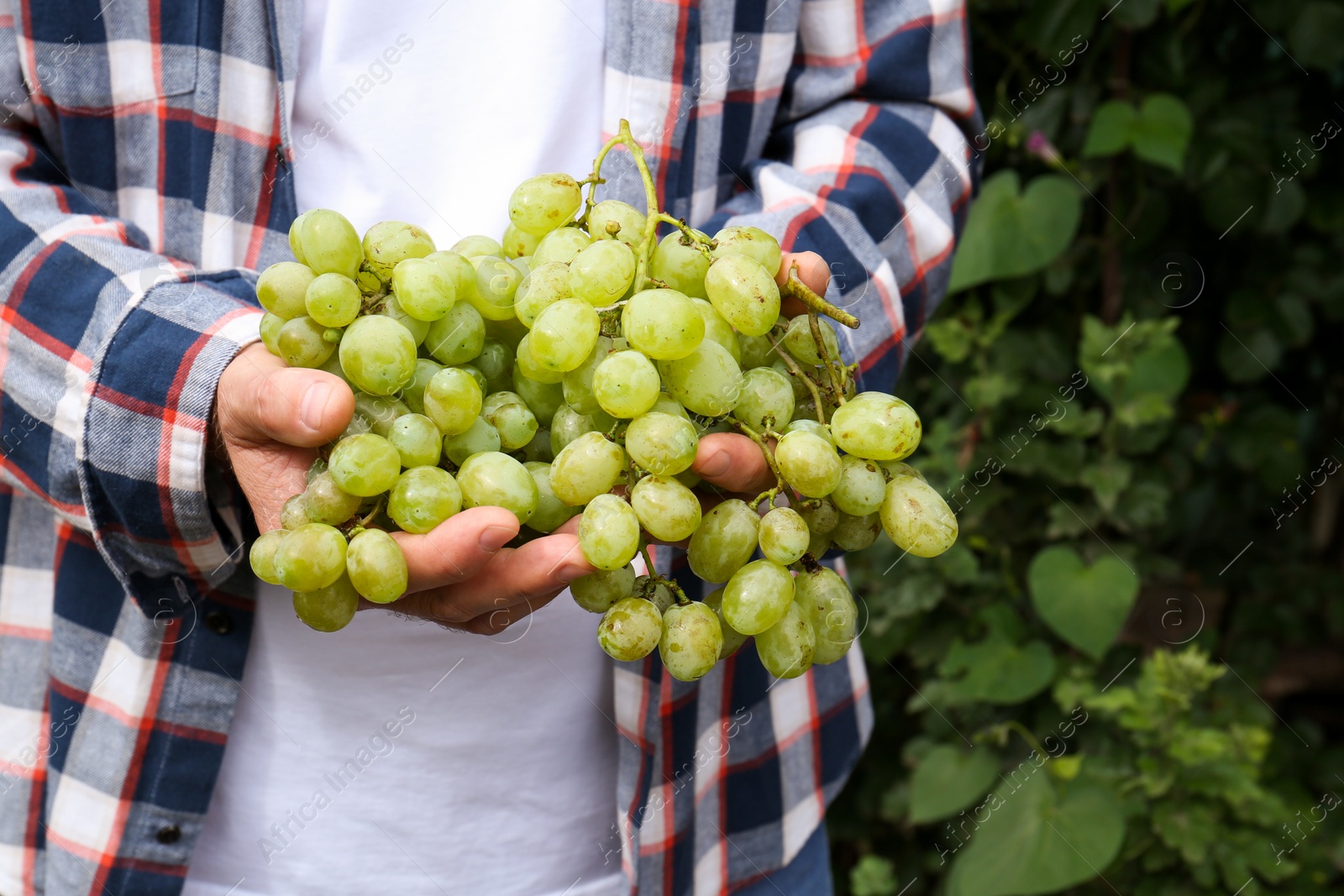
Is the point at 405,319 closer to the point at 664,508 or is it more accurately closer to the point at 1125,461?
the point at 664,508

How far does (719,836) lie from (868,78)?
72 centimetres

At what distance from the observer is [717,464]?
0.57m

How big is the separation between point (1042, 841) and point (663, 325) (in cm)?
115

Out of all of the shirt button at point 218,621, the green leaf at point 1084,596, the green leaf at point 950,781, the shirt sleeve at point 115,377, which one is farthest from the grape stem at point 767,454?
the green leaf at point 950,781

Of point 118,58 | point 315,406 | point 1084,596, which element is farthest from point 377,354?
point 1084,596

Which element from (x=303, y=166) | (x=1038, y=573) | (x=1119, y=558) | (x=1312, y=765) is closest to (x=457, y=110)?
(x=303, y=166)

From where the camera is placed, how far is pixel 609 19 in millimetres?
843

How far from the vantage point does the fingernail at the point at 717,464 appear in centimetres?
57

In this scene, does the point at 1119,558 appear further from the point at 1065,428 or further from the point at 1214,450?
the point at 1214,450

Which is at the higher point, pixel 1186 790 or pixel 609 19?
pixel 609 19

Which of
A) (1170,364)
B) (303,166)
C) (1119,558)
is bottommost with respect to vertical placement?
(1119,558)

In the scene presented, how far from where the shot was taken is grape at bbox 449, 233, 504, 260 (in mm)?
660

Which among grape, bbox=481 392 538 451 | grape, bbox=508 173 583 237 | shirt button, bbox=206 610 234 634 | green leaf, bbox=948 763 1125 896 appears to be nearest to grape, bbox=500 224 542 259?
grape, bbox=508 173 583 237

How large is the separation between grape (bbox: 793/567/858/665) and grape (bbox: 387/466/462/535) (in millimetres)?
216
